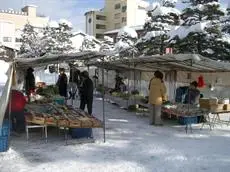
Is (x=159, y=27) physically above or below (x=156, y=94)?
above

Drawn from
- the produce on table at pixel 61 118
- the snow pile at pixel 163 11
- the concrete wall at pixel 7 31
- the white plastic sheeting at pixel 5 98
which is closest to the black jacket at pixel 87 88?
the produce on table at pixel 61 118

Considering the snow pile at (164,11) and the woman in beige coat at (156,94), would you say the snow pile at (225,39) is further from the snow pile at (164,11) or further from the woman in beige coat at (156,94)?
the woman in beige coat at (156,94)

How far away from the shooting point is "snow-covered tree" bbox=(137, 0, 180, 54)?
20141 millimetres

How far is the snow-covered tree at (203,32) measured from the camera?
16500 mm

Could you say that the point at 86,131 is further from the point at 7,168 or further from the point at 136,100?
the point at 136,100

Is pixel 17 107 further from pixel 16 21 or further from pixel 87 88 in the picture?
pixel 16 21

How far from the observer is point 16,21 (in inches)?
2896

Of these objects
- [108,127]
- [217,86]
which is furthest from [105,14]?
[108,127]

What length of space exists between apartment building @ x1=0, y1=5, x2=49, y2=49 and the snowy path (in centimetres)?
5261

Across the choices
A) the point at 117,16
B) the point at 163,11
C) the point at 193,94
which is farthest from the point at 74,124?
the point at 117,16

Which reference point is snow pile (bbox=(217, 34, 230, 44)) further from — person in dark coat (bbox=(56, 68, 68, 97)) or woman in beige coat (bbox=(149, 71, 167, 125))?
woman in beige coat (bbox=(149, 71, 167, 125))

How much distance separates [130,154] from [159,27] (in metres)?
14.4

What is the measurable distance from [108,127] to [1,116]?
12.3 ft

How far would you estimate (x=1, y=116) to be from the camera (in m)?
6.64
